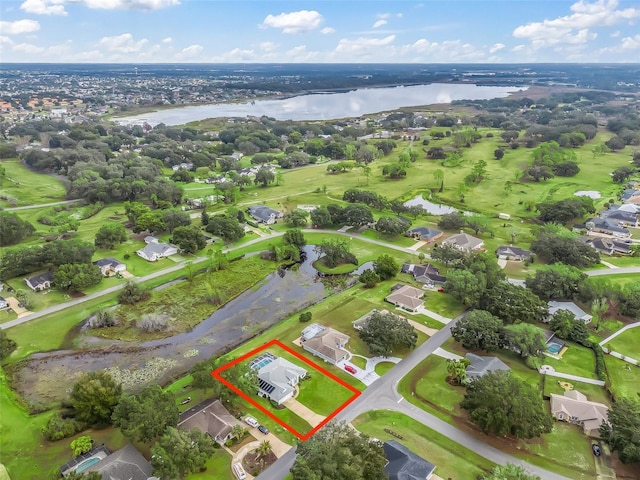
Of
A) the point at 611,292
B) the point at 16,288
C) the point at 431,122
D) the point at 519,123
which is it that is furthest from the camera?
the point at 431,122

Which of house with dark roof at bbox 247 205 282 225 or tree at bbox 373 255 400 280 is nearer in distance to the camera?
tree at bbox 373 255 400 280

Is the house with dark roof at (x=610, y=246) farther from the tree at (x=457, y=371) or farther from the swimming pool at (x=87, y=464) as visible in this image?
the swimming pool at (x=87, y=464)

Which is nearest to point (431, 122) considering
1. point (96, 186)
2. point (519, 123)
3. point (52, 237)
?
point (519, 123)

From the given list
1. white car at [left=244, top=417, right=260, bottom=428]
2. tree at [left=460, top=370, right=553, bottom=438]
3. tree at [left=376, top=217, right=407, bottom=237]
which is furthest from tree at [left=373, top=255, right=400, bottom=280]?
white car at [left=244, top=417, right=260, bottom=428]

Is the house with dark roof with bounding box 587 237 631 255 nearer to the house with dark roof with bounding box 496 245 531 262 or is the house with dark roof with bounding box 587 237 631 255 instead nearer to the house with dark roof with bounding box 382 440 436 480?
the house with dark roof with bounding box 496 245 531 262

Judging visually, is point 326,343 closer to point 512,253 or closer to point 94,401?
point 94,401

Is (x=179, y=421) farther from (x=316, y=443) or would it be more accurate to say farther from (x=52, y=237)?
(x=52, y=237)

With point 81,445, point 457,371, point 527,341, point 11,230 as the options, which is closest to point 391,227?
point 527,341
